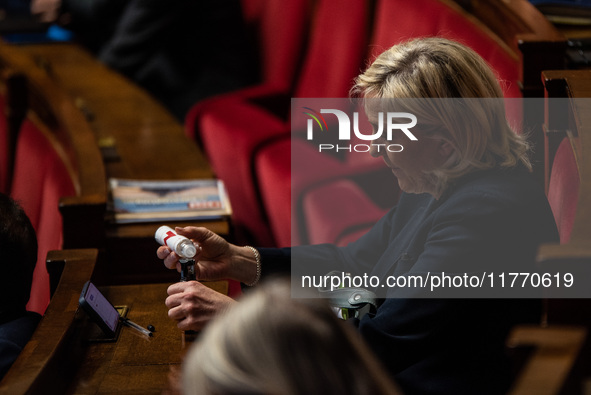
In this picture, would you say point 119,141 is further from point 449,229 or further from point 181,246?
point 449,229

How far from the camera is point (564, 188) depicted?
89 cm

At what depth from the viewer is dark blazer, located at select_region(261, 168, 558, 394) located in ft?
2.43

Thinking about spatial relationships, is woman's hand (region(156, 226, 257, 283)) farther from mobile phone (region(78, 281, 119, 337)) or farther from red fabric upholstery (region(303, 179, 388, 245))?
red fabric upholstery (region(303, 179, 388, 245))

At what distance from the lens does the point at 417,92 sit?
794mm

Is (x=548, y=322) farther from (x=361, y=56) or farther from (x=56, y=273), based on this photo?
(x=361, y=56)

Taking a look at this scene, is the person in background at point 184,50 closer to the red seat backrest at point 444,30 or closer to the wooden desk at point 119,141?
the wooden desk at point 119,141

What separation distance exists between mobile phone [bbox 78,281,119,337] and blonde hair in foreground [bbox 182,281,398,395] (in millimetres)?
414

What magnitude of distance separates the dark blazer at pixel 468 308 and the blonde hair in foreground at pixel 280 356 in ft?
1.11

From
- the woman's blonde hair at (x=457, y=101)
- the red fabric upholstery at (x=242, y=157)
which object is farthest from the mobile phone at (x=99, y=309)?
the red fabric upholstery at (x=242, y=157)

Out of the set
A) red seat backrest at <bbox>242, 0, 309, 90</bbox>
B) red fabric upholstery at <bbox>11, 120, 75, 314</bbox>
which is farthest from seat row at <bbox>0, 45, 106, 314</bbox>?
red seat backrest at <bbox>242, 0, 309, 90</bbox>

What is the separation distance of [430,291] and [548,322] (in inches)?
5.0

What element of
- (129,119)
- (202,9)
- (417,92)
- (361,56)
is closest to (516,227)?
(417,92)

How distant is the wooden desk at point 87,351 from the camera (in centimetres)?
71

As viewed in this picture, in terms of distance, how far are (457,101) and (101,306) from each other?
45cm
